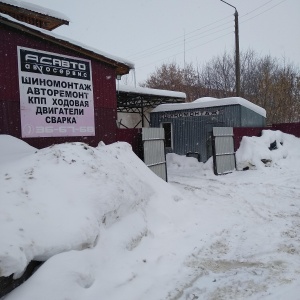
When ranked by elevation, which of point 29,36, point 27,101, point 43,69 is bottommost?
point 27,101

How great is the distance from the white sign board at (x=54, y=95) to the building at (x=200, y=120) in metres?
7.64

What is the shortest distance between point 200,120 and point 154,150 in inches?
263

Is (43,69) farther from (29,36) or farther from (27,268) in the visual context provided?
(27,268)

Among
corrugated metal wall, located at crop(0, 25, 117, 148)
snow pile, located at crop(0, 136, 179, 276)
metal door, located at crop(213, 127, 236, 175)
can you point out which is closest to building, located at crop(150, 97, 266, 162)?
metal door, located at crop(213, 127, 236, 175)

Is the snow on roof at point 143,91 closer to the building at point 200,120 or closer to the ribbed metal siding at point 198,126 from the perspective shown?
the building at point 200,120

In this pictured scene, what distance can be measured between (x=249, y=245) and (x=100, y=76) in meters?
7.24

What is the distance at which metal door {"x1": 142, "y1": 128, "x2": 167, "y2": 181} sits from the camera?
10477 mm

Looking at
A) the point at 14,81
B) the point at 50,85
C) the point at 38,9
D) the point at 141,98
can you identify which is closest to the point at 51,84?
the point at 50,85

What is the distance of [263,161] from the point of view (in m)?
13.9

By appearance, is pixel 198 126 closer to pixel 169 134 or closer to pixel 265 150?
pixel 169 134

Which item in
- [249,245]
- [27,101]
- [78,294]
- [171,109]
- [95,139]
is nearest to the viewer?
[78,294]

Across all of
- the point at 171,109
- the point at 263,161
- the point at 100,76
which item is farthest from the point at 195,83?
the point at 100,76

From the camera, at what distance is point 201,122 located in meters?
16.7

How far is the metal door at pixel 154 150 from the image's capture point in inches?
412
